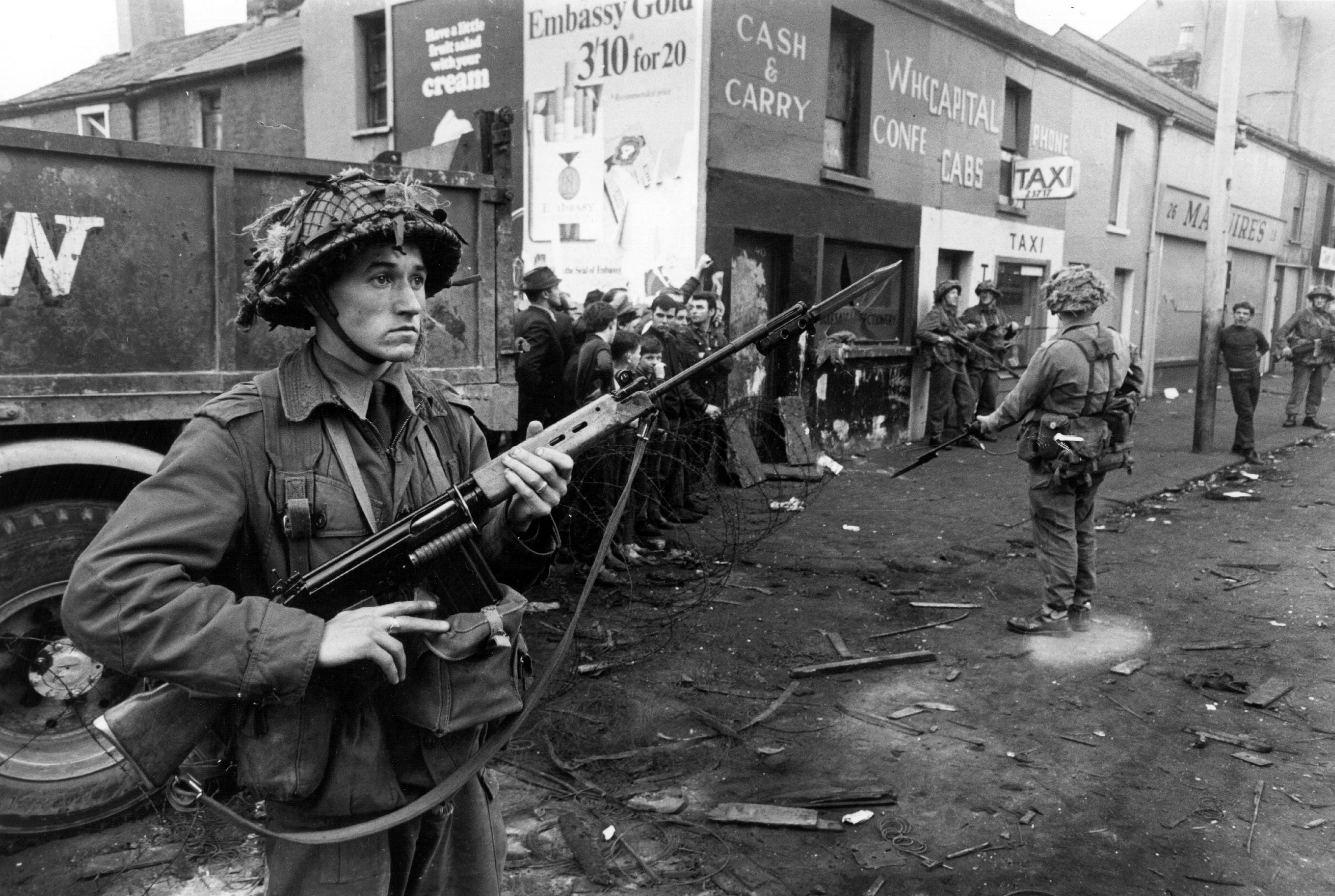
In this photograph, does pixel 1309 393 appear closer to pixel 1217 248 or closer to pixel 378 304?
pixel 1217 248

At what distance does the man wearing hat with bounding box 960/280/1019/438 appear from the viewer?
1358 centimetres

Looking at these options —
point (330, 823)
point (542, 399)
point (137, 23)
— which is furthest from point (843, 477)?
point (137, 23)

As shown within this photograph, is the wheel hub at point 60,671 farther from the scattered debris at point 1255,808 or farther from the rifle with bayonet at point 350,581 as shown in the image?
the scattered debris at point 1255,808

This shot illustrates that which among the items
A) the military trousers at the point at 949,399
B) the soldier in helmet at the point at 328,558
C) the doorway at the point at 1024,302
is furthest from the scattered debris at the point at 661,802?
the doorway at the point at 1024,302

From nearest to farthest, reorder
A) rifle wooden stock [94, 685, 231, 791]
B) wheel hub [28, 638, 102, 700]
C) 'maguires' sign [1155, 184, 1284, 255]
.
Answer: rifle wooden stock [94, 685, 231, 791]
wheel hub [28, 638, 102, 700]
'maguires' sign [1155, 184, 1284, 255]

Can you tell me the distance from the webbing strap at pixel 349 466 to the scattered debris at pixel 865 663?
3.69 metres

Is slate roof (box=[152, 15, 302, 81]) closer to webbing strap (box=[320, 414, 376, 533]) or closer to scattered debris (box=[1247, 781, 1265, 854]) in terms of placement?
webbing strap (box=[320, 414, 376, 533])

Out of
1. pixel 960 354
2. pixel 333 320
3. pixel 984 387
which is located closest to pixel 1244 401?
pixel 984 387

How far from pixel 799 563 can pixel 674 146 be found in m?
4.86

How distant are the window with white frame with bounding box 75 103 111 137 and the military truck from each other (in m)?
15.7

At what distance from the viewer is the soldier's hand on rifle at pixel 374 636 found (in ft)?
5.33

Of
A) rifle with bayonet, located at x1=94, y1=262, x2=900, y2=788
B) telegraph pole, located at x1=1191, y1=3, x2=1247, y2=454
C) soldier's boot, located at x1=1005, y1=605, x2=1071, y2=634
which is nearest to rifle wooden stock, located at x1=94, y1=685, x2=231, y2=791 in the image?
rifle with bayonet, located at x1=94, y1=262, x2=900, y2=788

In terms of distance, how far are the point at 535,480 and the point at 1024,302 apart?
623 inches

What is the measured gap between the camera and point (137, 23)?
19.1m
